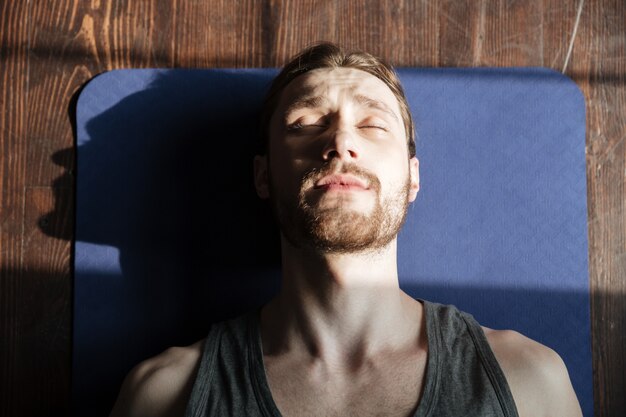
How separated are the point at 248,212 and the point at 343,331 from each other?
19.6 inches

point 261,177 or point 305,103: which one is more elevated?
point 305,103

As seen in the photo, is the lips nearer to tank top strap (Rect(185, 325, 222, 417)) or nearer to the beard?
the beard

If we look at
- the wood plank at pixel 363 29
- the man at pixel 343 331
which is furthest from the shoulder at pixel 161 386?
the wood plank at pixel 363 29

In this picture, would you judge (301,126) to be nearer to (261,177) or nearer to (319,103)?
(319,103)

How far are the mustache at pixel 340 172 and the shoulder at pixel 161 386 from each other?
1.73 feet

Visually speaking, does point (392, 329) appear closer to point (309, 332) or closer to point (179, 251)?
point (309, 332)

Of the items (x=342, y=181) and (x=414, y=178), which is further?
(x=414, y=178)

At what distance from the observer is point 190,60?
1832 mm

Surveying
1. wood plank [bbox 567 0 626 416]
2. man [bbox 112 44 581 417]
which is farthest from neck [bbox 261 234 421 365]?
wood plank [bbox 567 0 626 416]

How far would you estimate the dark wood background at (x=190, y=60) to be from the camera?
174 centimetres

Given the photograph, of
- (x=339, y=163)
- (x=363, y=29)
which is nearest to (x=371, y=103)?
(x=339, y=163)

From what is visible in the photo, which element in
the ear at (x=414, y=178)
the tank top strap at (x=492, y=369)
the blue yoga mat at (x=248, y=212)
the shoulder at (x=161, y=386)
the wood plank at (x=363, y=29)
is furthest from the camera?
the wood plank at (x=363, y=29)

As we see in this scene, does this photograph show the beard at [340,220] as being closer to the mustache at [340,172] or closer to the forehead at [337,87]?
the mustache at [340,172]

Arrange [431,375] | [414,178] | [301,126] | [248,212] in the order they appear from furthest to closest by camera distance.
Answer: [248,212]
[414,178]
[301,126]
[431,375]
